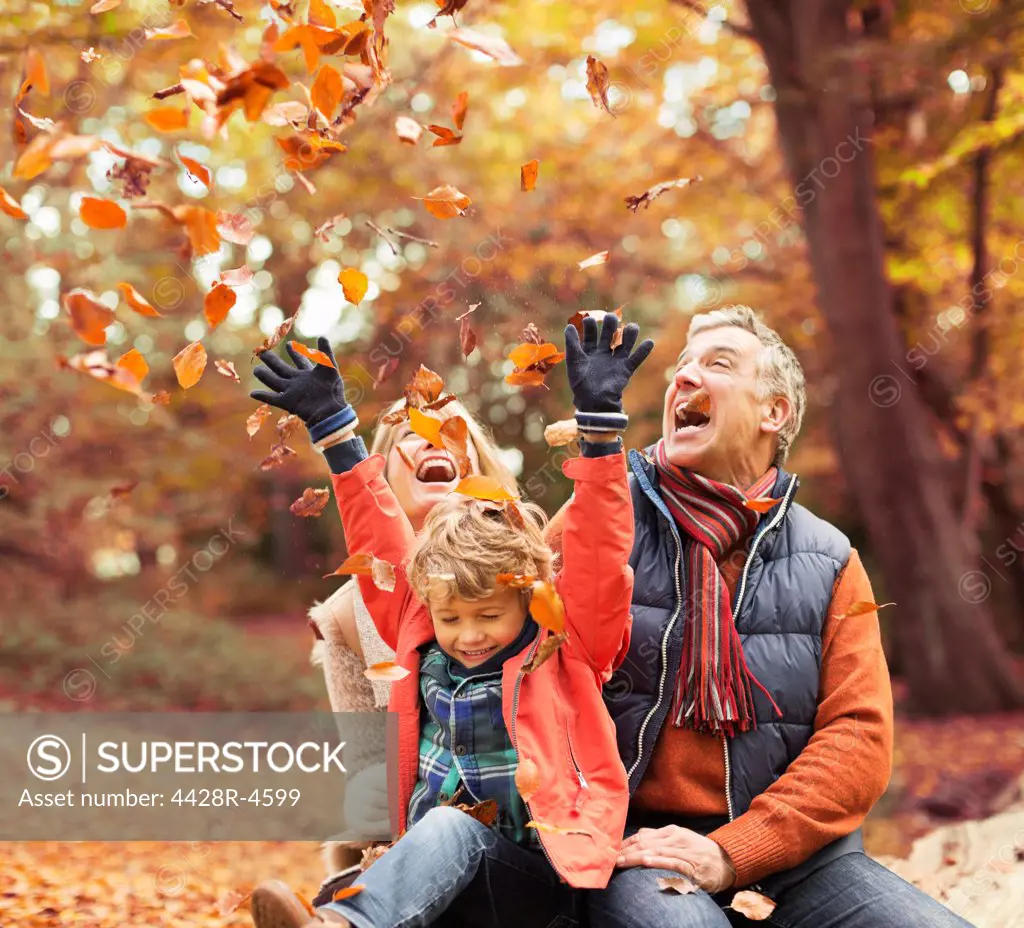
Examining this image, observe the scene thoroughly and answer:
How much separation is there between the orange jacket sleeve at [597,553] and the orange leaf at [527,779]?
0.83 feet

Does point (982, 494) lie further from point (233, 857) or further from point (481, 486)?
point (481, 486)

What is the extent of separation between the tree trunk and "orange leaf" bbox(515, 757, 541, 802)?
6154mm

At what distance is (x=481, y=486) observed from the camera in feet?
7.11

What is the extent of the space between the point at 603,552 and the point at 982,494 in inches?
363

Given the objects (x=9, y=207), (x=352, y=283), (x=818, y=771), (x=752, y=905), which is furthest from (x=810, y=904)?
(x=9, y=207)

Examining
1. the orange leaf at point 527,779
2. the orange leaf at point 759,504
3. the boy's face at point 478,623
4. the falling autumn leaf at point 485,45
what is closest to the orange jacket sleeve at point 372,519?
the boy's face at point 478,623

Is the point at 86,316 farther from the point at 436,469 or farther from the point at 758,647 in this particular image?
the point at 758,647

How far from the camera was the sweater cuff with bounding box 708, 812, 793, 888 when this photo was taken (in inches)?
87.7

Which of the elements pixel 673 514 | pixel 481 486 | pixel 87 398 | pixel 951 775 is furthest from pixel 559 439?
pixel 87 398

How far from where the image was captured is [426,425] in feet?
7.86

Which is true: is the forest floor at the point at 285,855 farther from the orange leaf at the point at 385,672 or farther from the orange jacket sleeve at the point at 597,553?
the orange jacket sleeve at the point at 597,553

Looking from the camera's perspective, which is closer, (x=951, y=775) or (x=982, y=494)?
(x=951, y=775)

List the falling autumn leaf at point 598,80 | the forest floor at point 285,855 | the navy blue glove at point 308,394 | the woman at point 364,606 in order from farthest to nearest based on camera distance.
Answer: the forest floor at point 285,855 < the woman at point 364,606 < the falling autumn leaf at point 598,80 < the navy blue glove at point 308,394

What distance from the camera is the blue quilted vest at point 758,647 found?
2363 millimetres
